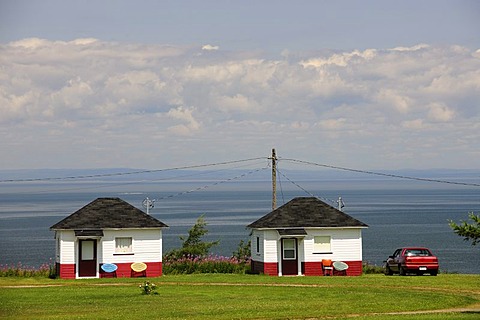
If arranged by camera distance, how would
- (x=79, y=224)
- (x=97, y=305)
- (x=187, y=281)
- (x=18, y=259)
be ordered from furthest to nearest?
(x=18, y=259), (x=79, y=224), (x=187, y=281), (x=97, y=305)

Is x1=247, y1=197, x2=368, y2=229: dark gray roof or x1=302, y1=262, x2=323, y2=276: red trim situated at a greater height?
x1=247, y1=197, x2=368, y2=229: dark gray roof

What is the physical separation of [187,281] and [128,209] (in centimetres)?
761

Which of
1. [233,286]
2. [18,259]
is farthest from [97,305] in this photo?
[18,259]

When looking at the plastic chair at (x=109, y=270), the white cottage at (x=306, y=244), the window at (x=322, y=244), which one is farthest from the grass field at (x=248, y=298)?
the window at (x=322, y=244)

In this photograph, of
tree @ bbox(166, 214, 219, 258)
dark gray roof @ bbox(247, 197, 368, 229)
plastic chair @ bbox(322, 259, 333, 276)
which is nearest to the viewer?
plastic chair @ bbox(322, 259, 333, 276)

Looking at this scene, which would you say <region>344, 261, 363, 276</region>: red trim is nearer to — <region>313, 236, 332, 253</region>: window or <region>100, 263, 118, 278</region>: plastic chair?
<region>313, 236, 332, 253</region>: window

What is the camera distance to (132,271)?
49375mm

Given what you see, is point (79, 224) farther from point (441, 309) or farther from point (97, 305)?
point (441, 309)

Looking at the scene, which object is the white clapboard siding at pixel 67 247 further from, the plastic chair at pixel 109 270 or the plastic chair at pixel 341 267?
the plastic chair at pixel 341 267

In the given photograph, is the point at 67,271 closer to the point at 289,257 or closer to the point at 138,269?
the point at 138,269

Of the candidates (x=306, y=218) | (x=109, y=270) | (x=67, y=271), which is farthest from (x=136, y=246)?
(x=306, y=218)

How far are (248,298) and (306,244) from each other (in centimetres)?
1547

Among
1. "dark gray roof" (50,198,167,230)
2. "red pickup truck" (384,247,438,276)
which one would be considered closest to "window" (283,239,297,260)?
"red pickup truck" (384,247,438,276)

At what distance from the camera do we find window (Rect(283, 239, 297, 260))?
50.4 meters
